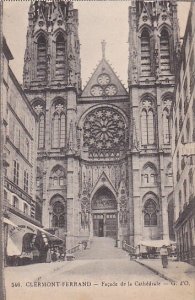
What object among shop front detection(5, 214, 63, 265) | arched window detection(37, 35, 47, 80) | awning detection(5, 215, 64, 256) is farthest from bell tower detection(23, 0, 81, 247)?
awning detection(5, 215, 64, 256)

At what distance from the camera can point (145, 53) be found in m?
39.9

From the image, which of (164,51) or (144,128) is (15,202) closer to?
(144,128)

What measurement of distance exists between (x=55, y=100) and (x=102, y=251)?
1273 centimetres

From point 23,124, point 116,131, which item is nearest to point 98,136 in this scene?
point 116,131

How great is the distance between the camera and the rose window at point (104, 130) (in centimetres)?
3931

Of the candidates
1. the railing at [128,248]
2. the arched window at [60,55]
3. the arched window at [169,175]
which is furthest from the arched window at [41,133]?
the railing at [128,248]

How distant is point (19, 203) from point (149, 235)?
546 inches

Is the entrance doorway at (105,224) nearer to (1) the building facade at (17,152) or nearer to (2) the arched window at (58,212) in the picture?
(2) the arched window at (58,212)

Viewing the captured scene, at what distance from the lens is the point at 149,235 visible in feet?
117

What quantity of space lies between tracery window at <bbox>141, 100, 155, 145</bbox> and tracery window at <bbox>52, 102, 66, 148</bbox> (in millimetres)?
6250

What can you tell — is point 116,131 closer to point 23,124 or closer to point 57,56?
point 57,56

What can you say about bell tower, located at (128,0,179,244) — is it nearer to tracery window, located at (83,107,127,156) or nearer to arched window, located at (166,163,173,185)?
arched window, located at (166,163,173,185)

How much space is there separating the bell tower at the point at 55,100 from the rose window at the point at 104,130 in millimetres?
1801

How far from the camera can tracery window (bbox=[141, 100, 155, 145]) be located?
1491 inches
